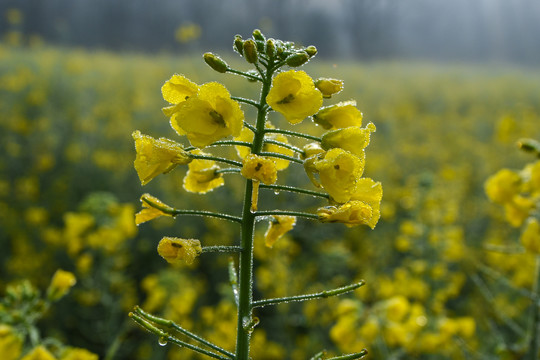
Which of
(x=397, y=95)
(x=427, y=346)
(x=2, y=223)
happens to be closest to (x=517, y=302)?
(x=427, y=346)

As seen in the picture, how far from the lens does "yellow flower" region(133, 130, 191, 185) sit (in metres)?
1.09

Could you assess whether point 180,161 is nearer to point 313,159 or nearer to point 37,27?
point 313,159

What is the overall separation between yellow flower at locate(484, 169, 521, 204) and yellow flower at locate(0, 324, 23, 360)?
6.79 ft

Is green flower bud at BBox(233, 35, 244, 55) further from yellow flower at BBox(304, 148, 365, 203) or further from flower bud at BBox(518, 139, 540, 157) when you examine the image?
→ flower bud at BBox(518, 139, 540, 157)

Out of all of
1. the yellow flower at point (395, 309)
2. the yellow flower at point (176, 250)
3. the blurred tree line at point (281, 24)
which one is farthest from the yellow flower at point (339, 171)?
the blurred tree line at point (281, 24)

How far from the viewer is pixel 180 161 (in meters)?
1.10

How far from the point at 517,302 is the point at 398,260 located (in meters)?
1.46

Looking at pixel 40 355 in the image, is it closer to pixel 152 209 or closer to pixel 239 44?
pixel 152 209

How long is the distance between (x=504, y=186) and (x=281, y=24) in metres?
35.1

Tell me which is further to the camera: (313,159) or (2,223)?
(2,223)

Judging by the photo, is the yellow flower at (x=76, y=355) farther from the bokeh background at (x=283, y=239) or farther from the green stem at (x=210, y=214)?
the green stem at (x=210, y=214)

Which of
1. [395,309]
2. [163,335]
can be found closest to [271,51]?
[163,335]

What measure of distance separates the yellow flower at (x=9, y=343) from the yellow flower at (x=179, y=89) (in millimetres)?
1192

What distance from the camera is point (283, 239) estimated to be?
13.3ft
